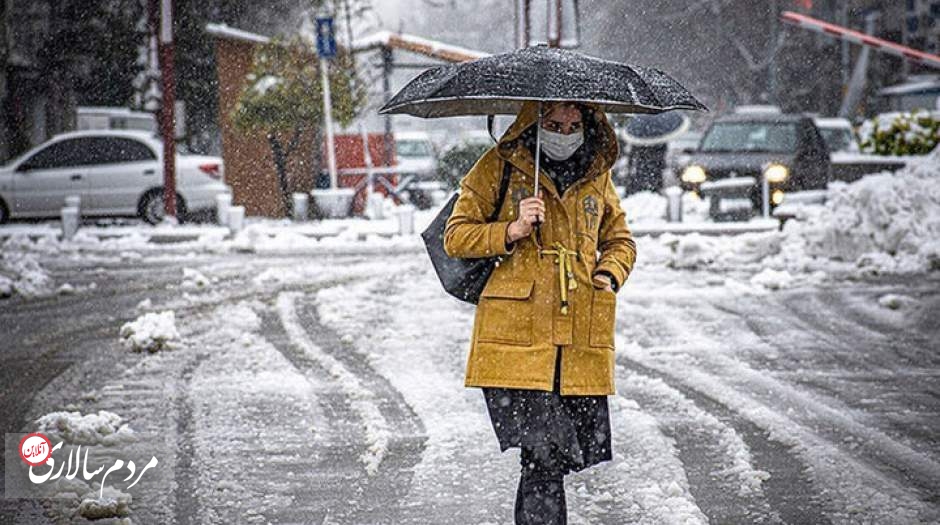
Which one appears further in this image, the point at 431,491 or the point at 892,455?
the point at 892,455

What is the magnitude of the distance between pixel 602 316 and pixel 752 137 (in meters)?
16.4

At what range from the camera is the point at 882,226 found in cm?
1435

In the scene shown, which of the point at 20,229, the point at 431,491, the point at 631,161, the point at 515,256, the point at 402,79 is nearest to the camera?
the point at 515,256

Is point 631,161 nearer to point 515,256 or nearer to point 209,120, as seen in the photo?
point 209,120

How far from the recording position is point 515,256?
174 inches

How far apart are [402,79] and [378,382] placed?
→ 30.9m

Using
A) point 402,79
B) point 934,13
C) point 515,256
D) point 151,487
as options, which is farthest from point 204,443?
point 934,13

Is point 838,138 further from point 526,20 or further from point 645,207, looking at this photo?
point 526,20

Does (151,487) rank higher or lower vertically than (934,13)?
lower

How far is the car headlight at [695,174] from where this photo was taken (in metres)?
19.5

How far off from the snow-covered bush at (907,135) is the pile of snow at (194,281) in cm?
1267

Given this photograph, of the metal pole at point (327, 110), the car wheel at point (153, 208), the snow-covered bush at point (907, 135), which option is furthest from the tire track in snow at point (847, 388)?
the car wheel at point (153, 208)

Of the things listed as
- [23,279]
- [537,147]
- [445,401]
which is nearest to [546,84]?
[537,147]

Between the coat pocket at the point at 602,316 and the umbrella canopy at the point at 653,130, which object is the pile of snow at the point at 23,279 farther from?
the umbrella canopy at the point at 653,130
